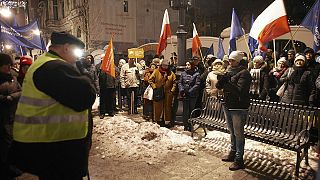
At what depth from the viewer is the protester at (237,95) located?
4.77m

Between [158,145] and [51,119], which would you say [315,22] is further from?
[51,119]

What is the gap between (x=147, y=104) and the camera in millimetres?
9633

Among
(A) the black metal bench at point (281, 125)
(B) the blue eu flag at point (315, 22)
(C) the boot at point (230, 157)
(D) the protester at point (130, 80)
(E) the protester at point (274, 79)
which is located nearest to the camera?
(A) the black metal bench at point (281, 125)

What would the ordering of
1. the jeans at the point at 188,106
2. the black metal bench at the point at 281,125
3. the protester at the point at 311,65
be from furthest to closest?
the jeans at the point at 188,106
the protester at the point at 311,65
the black metal bench at the point at 281,125

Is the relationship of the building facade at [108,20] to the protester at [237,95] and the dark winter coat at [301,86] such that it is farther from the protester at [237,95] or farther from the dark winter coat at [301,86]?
the protester at [237,95]

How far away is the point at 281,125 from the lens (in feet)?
17.7

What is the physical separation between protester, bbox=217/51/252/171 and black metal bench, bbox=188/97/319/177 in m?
0.58

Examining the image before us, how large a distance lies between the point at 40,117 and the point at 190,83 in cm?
558

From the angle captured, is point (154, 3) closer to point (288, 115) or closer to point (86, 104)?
point (288, 115)

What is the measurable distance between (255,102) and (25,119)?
4.79m

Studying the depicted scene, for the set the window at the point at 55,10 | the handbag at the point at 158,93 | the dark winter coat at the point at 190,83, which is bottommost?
the handbag at the point at 158,93

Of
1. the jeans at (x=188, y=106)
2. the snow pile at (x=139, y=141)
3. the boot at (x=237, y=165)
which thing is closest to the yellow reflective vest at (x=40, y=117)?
the snow pile at (x=139, y=141)

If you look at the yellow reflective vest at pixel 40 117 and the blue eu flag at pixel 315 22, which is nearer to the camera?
the yellow reflective vest at pixel 40 117

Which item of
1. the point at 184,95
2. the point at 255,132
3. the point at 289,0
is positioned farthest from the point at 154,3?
the point at 255,132
